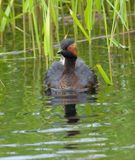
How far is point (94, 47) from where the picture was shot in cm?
1325

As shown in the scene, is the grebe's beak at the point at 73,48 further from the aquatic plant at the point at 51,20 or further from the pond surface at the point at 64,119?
the pond surface at the point at 64,119

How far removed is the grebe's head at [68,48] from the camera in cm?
1133

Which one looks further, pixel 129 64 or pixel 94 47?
pixel 94 47

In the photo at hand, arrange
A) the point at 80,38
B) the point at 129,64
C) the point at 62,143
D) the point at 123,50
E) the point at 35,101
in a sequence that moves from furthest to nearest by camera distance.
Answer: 1. the point at 80,38
2. the point at 123,50
3. the point at 129,64
4. the point at 35,101
5. the point at 62,143

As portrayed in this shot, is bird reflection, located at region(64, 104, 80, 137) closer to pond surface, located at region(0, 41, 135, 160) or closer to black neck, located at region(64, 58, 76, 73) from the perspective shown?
pond surface, located at region(0, 41, 135, 160)

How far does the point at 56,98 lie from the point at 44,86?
2.33 feet

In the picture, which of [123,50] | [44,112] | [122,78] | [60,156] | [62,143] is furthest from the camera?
[123,50]

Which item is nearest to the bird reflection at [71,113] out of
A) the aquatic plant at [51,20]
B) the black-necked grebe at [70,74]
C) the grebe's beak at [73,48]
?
the aquatic plant at [51,20]

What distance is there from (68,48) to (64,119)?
279cm

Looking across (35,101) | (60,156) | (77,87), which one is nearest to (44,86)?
(77,87)

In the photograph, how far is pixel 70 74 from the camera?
11.4 m

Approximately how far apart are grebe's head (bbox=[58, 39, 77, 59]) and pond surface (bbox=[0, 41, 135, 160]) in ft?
1.55

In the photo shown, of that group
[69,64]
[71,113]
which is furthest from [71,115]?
[69,64]

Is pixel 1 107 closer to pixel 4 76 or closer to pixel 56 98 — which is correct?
pixel 56 98
